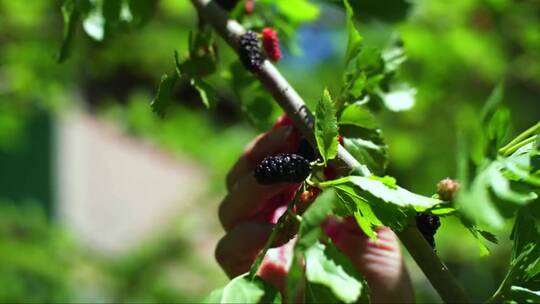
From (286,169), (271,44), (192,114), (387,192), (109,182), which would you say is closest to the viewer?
(387,192)

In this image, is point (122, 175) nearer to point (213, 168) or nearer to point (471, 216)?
point (213, 168)

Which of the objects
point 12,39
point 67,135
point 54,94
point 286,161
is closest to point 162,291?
point 54,94

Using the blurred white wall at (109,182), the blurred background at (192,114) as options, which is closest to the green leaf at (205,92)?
the blurred background at (192,114)

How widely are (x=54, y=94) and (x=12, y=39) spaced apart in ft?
0.85

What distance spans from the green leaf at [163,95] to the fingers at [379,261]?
384mm

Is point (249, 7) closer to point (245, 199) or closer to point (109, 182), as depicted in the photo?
point (245, 199)

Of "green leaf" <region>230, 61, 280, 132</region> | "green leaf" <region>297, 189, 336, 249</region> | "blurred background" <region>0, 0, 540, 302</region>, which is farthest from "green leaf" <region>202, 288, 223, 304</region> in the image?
"blurred background" <region>0, 0, 540, 302</region>

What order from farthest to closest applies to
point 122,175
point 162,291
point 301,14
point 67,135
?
point 122,175 → point 67,135 → point 162,291 → point 301,14

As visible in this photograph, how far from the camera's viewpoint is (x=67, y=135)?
6.07 meters

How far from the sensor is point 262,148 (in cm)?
90

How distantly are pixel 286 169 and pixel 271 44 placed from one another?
26cm

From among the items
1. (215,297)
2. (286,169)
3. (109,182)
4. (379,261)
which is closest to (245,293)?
(215,297)

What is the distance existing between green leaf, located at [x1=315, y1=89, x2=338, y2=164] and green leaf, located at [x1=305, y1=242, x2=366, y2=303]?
A: 10 centimetres

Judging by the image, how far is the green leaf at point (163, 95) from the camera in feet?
2.40
